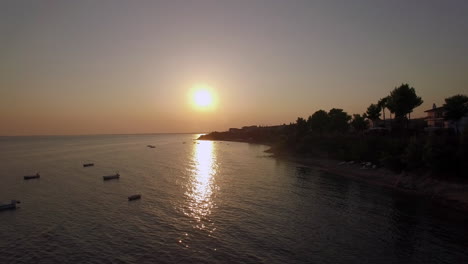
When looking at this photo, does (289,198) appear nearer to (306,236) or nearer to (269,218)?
(269,218)

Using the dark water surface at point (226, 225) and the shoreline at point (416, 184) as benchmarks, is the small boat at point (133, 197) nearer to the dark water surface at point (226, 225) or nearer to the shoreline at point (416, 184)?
the dark water surface at point (226, 225)

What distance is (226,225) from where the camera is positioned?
1661 inches

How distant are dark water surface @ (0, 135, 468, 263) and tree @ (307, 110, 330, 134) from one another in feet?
354

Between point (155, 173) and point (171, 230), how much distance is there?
53.6 m

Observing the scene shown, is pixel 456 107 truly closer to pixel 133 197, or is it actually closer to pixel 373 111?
pixel 373 111

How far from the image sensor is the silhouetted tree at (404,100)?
95.1 m

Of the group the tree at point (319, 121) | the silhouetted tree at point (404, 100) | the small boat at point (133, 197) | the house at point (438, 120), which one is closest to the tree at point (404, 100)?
the silhouetted tree at point (404, 100)

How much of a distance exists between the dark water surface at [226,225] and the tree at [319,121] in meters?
108

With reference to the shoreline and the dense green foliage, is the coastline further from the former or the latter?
the dense green foliage

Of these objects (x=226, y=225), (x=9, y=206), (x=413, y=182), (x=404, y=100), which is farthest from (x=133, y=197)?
(x=404, y=100)

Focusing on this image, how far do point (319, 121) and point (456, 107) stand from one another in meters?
97.6

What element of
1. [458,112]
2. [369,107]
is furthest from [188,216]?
[369,107]


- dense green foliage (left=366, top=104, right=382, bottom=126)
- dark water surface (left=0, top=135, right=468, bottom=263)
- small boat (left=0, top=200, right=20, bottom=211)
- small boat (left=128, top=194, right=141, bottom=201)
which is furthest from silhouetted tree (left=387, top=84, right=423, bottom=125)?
small boat (left=0, top=200, right=20, bottom=211)

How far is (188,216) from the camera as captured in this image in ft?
154
